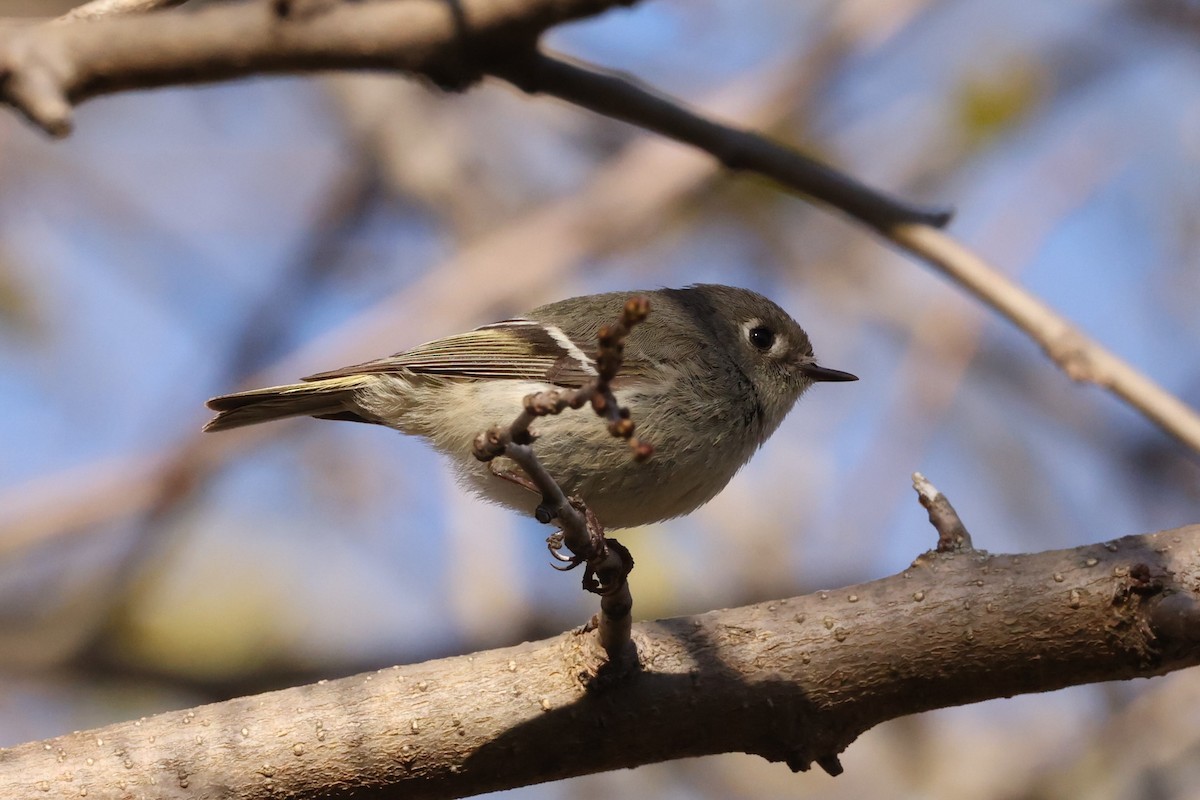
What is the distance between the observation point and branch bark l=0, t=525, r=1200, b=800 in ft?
7.07

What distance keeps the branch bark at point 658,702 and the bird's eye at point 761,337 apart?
1.33m

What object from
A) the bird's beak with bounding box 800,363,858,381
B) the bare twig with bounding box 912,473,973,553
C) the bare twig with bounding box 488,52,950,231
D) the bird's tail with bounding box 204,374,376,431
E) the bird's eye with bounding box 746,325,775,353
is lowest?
the bird's tail with bounding box 204,374,376,431

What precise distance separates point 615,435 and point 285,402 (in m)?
1.84

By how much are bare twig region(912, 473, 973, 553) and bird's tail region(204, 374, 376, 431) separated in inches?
59.9

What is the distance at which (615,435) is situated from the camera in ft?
4.91

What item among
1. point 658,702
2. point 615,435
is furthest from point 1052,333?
point 658,702

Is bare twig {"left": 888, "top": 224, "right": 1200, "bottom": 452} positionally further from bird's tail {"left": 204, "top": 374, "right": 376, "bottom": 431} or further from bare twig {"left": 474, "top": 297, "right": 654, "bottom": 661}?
bird's tail {"left": 204, "top": 374, "right": 376, "bottom": 431}

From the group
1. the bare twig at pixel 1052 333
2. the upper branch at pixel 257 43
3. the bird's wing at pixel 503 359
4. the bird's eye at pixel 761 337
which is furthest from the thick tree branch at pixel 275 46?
the bird's eye at pixel 761 337

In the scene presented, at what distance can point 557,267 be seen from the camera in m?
5.03

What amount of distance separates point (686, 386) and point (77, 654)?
2624 millimetres

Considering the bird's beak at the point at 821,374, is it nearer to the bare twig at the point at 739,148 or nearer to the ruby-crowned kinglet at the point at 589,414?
the ruby-crowned kinglet at the point at 589,414

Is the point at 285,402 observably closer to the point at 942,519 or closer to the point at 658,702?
the point at 658,702

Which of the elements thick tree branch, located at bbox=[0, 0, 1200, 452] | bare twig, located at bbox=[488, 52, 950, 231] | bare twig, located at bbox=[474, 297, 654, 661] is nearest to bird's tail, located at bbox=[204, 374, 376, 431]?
bare twig, located at bbox=[474, 297, 654, 661]

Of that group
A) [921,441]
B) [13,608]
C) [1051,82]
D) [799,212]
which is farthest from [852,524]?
[13,608]
